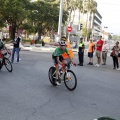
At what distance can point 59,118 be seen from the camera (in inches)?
224

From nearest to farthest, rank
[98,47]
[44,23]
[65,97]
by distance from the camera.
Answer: [65,97], [98,47], [44,23]

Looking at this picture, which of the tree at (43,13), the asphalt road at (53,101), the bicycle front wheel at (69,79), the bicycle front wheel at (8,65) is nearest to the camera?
the asphalt road at (53,101)

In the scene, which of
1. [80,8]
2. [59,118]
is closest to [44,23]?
[80,8]

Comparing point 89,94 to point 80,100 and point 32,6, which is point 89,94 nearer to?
point 80,100

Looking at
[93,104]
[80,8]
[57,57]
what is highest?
[80,8]

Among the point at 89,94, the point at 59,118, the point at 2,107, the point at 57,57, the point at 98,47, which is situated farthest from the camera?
the point at 98,47

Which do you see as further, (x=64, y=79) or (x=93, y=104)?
(x=64, y=79)

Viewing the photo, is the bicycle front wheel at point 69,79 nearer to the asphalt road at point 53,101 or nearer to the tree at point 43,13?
the asphalt road at point 53,101

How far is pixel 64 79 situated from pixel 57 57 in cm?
73

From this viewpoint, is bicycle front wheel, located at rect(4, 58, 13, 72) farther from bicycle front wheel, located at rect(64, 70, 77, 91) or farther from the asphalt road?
bicycle front wheel, located at rect(64, 70, 77, 91)

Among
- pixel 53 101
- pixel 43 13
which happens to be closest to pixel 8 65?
pixel 53 101

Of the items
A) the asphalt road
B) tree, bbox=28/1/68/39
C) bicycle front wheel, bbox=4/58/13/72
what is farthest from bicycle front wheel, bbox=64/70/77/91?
tree, bbox=28/1/68/39

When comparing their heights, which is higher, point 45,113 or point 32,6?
point 32,6

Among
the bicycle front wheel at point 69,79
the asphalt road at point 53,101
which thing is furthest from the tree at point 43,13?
the bicycle front wheel at point 69,79
